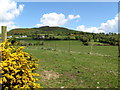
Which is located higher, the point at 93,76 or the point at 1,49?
the point at 1,49

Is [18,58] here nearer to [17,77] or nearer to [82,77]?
[17,77]

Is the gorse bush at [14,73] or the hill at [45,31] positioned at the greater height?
the hill at [45,31]

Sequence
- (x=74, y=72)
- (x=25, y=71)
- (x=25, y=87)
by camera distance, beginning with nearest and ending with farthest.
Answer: (x=25, y=87), (x=25, y=71), (x=74, y=72)

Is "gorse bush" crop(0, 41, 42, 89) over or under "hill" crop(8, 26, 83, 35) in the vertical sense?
under

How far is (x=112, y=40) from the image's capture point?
37.7 metres

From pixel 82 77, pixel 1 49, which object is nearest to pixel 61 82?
pixel 82 77

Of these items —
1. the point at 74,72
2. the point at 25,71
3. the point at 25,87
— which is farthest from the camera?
the point at 74,72

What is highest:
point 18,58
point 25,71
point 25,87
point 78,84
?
point 18,58

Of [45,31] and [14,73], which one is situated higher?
[45,31]

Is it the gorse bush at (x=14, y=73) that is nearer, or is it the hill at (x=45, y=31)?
the gorse bush at (x=14, y=73)

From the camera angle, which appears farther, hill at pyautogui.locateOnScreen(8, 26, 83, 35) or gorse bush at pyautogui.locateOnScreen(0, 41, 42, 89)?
hill at pyautogui.locateOnScreen(8, 26, 83, 35)

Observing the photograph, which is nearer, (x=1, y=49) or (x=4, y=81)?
(x=4, y=81)

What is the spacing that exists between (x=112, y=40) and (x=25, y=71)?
36229 mm

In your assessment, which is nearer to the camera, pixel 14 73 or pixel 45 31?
pixel 14 73
